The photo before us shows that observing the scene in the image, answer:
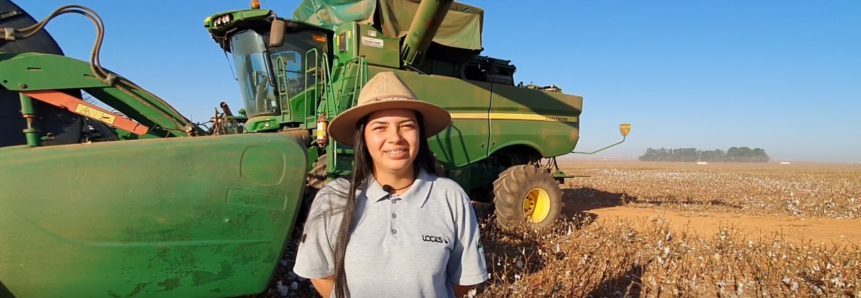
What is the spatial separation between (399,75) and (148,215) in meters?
3.69

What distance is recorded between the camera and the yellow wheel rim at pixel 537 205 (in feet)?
22.4

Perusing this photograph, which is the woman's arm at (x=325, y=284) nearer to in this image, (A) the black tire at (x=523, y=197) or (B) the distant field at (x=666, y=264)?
(B) the distant field at (x=666, y=264)

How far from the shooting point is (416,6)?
643 cm

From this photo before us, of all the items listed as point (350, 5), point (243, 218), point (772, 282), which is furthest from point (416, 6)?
point (772, 282)

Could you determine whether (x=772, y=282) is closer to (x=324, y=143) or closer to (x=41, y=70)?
(x=324, y=143)

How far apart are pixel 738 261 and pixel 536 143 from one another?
344 centimetres

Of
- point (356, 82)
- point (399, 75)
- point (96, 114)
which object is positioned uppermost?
point (399, 75)

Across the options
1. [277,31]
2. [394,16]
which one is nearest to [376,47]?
[394,16]

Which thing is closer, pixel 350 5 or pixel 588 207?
pixel 350 5

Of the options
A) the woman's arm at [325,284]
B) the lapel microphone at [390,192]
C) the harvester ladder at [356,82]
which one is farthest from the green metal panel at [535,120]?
the woman's arm at [325,284]

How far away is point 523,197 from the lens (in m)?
6.41

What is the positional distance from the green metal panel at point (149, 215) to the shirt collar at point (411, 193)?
1.07 metres

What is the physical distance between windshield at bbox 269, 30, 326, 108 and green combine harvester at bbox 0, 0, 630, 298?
19 mm

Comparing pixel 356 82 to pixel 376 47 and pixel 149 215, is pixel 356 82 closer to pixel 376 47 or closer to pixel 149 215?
pixel 376 47
